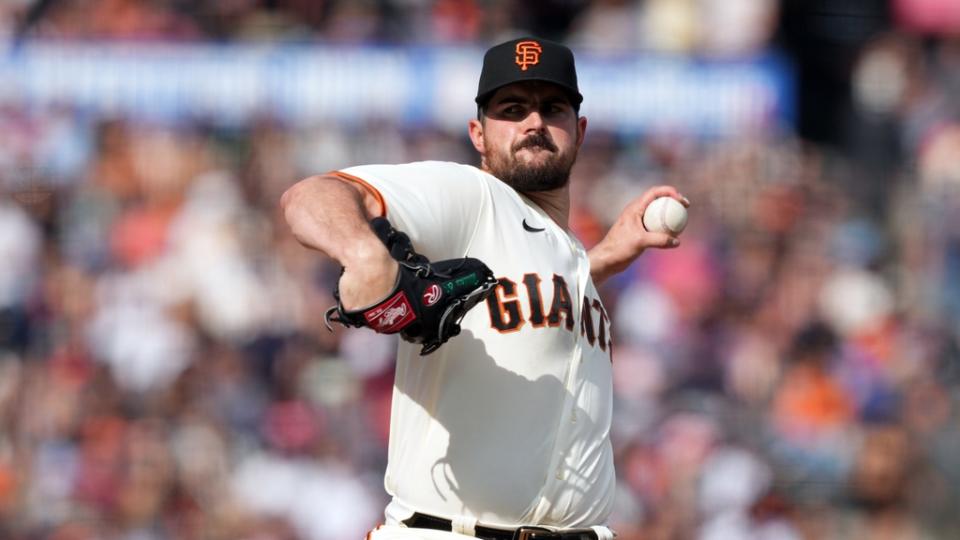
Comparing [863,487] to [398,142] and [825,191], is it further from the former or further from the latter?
[398,142]

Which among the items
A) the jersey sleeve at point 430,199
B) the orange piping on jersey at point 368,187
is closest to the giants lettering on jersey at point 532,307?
the jersey sleeve at point 430,199

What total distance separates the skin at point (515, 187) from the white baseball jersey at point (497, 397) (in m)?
0.24

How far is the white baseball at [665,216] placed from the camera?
193 inches

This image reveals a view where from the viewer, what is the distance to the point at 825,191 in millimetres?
10859

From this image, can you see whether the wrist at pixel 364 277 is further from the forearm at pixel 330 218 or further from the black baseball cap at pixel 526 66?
the black baseball cap at pixel 526 66

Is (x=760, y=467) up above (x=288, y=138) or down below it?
below

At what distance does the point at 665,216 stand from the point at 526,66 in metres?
0.96

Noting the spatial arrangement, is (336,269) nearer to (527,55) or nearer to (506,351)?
(527,55)

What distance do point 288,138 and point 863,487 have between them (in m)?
5.13

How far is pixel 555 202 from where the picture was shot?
4469mm

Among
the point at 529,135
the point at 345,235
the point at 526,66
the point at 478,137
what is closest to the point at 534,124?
the point at 529,135

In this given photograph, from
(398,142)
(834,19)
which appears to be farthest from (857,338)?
(398,142)

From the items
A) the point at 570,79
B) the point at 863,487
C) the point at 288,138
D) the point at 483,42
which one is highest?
the point at 483,42

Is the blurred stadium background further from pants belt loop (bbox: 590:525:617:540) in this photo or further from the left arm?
pants belt loop (bbox: 590:525:617:540)
